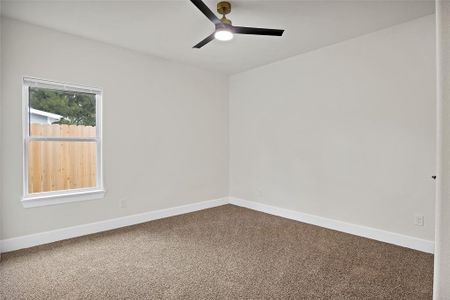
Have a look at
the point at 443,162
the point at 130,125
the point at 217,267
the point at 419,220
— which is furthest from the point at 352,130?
the point at 130,125

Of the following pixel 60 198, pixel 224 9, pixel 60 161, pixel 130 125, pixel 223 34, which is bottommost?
pixel 60 198

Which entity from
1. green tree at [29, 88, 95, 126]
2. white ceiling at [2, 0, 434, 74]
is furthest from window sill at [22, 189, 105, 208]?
white ceiling at [2, 0, 434, 74]

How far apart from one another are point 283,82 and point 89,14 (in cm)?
288

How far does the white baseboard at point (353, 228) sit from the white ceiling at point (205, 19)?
8.26 ft

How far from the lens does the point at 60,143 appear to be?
3277mm

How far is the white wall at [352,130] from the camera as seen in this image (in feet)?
9.41

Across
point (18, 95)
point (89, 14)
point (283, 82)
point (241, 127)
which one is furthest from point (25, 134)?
point (283, 82)

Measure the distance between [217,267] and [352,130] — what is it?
8.17 feet

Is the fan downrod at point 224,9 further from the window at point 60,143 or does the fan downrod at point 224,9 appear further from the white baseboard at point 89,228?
the white baseboard at point 89,228

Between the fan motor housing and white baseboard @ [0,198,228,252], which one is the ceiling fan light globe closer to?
the fan motor housing

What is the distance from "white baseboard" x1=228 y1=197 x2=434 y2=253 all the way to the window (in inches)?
107

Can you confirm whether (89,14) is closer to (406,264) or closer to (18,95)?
(18,95)

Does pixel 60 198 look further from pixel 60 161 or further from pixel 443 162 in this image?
pixel 443 162

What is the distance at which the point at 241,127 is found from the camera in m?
4.91
